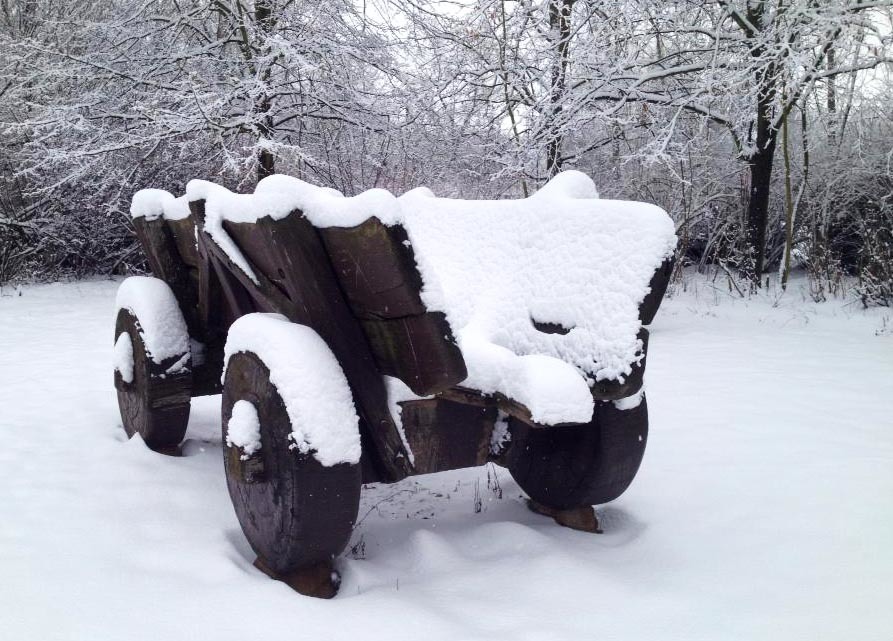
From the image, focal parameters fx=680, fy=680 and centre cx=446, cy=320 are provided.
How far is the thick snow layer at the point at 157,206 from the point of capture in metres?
2.37

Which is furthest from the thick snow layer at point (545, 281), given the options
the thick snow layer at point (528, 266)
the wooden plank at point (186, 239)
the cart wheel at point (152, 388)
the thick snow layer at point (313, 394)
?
the cart wheel at point (152, 388)

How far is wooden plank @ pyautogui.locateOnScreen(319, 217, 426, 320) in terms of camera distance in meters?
1.31

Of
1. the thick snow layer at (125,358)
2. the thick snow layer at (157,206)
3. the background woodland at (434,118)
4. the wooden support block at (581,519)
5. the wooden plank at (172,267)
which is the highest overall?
the background woodland at (434,118)

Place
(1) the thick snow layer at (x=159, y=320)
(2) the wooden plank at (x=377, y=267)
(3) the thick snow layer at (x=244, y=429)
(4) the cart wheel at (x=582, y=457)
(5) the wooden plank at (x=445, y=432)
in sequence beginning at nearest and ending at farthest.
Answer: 1. (2) the wooden plank at (x=377, y=267)
2. (3) the thick snow layer at (x=244, y=429)
3. (5) the wooden plank at (x=445, y=432)
4. (4) the cart wheel at (x=582, y=457)
5. (1) the thick snow layer at (x=159, y=320)

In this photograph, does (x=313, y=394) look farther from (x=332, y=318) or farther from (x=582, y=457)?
(x=582, y=457)

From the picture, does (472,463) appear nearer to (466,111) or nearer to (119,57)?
(466,111)

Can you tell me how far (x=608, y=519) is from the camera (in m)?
2.20

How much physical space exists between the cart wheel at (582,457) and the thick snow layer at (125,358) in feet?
4.92

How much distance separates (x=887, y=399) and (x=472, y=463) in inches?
105

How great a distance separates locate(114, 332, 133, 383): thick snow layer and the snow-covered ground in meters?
0.27

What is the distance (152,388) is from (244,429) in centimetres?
102

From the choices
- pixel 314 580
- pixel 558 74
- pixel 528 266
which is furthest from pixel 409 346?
pixel 558 74

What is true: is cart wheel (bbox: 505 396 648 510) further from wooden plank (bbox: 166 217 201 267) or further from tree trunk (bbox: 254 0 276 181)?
tree trunk (bbox: 254 0 276 181)

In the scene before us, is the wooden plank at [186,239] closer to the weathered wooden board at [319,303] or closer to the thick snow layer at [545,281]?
the weathered wooden board at [319,303]
